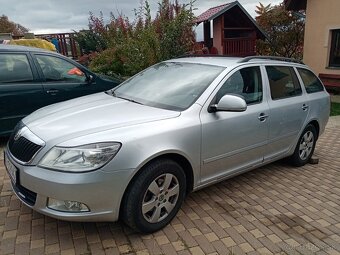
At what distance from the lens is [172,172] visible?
299 centimetres

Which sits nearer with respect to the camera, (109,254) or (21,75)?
(109,254)

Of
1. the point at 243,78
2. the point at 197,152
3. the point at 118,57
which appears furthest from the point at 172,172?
the point at 118,57

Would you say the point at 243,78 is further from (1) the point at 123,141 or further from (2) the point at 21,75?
(2) the point at 21,75

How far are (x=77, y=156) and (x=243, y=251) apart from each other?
5.26 ft

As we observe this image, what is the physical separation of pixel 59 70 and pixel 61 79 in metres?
0.17

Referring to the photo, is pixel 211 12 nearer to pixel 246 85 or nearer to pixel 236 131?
pixel 246 85

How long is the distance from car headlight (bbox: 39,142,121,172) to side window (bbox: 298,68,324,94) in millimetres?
3326

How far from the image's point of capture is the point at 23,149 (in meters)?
2.80

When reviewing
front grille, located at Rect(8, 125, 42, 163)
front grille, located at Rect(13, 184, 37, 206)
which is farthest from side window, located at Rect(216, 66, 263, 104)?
front grille, located at Rect(13, 184, 37, 206)

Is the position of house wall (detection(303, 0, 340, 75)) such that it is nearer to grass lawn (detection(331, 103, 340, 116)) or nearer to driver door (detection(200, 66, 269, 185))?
grass lawn (detection(331, 103, 340, 116))

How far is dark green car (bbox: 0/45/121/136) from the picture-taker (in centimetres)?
525

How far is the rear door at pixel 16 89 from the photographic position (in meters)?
5.21

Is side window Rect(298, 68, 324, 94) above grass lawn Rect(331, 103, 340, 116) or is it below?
above

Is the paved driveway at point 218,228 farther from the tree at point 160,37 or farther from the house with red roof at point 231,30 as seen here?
the house with red roof at point 231,30
